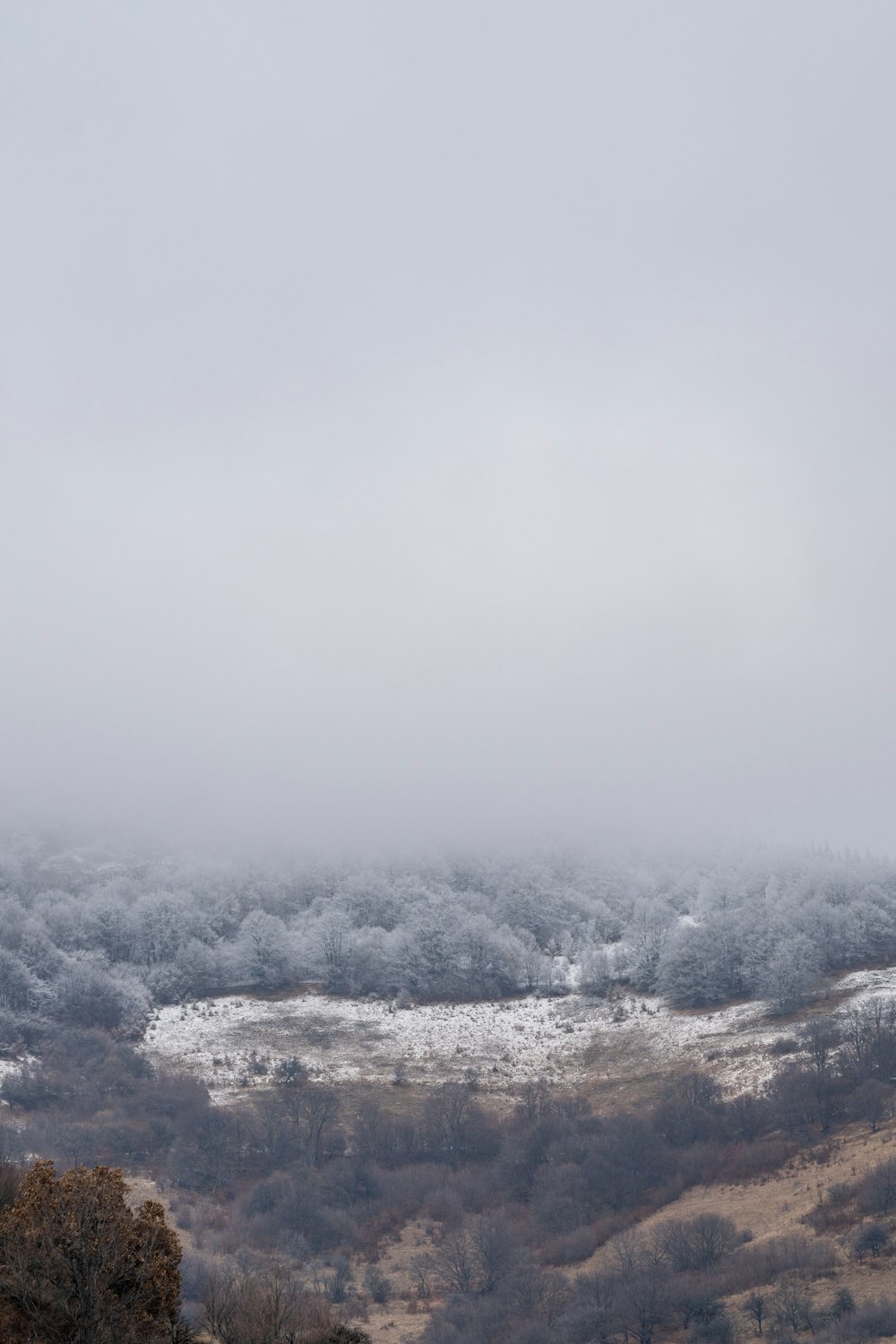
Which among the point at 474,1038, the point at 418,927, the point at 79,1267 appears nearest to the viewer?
the point at 79,1267

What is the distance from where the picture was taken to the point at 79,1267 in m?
18.9

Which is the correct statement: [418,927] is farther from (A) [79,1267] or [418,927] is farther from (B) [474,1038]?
(A) [79,1267]

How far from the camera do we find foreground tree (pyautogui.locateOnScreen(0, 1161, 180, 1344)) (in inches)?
729

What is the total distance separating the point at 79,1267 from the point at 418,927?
311 feet

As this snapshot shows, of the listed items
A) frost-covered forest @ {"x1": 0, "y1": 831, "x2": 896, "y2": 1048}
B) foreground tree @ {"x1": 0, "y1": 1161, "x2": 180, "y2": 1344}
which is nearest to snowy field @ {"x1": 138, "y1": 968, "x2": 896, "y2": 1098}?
frost-covered forest @ {"x1": 0, "y1": 831, "x2": 896, "y2": 1048}

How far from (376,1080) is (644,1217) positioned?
31.4 meters

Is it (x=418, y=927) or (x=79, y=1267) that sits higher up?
(x=79, y=1267)

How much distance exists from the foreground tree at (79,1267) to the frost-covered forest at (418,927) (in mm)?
75073

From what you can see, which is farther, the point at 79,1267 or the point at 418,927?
the point at 418,927

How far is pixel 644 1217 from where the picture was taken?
55531 mm

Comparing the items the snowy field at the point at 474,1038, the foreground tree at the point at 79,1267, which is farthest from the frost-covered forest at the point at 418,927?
the foreground tree at the point at 79,1267

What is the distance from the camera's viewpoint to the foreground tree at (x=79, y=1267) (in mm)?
18516

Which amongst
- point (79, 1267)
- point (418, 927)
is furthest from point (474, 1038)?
point (79, 1267)

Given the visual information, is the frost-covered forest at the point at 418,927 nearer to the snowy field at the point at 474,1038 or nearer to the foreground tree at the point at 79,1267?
the snowy field at the point at 474,1038
